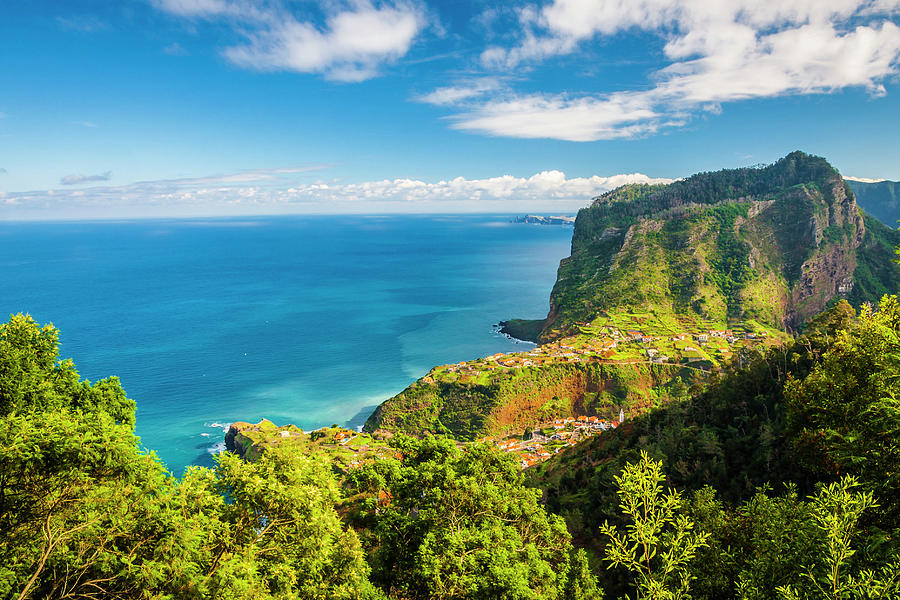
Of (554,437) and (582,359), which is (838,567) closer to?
(554,437)

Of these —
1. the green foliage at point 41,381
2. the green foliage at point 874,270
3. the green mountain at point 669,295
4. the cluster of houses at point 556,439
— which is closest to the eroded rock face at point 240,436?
the green mountain at point 669,295

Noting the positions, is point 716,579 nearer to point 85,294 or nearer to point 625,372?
point 625,372

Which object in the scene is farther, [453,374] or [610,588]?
[453,374]

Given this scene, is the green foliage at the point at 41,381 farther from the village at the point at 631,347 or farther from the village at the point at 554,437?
the village at the point at 631,347

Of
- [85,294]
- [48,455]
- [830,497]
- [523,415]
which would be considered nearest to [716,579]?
[830,497]

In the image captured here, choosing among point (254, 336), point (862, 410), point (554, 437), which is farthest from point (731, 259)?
point (862, 410)

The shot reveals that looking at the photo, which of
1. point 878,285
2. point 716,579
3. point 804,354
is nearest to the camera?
point 716,579
